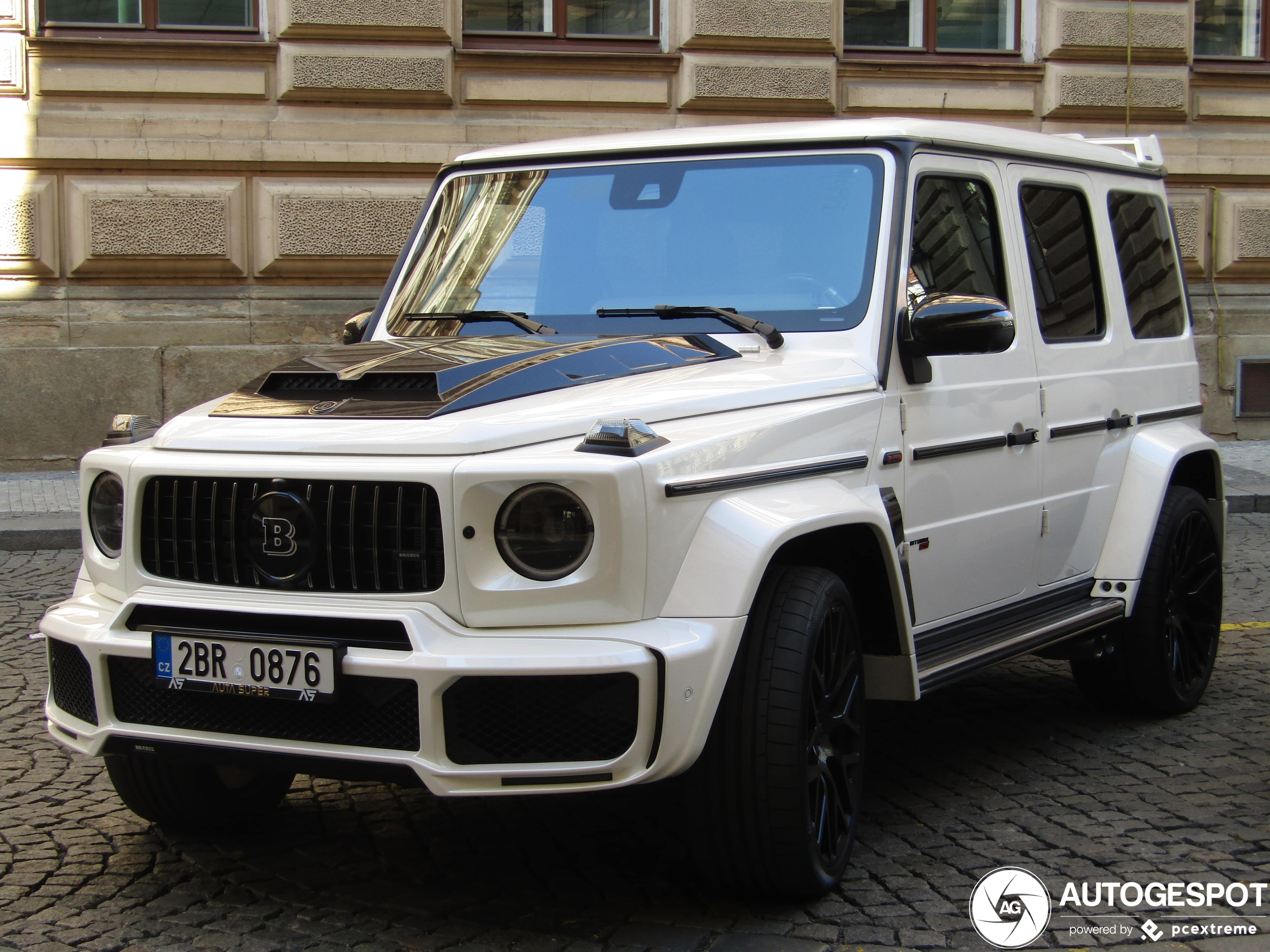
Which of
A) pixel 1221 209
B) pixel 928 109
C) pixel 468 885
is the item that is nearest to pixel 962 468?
pixel 468 885

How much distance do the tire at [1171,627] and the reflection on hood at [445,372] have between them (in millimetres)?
2005

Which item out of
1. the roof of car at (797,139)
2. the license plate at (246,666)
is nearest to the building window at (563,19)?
the roof of car at (797,139)

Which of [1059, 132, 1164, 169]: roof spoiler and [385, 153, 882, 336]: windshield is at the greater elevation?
[1059, 132, 1164, 169]: roof spoiler

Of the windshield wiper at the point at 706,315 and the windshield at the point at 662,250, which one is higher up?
the windshield at the point at 662,250

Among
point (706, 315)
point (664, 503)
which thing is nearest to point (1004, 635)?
point (706, 315)

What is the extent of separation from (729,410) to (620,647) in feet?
2.43

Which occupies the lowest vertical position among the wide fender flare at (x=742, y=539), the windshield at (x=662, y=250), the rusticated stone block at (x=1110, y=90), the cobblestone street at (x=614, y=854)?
the cobblestone street at (x=614, y=854)

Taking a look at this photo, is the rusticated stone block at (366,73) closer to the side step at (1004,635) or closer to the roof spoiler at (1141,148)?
the roof spoiler at (1141,148)

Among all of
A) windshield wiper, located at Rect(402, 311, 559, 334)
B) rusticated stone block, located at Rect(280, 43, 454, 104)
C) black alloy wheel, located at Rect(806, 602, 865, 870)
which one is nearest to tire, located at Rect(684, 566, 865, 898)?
black alloy wheel, located at Rect(806, 602, 865, 870)

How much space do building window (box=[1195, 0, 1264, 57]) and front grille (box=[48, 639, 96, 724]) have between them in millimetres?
13079

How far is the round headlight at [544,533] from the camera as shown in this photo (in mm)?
3070

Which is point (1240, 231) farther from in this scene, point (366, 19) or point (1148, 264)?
point (1148, 264)

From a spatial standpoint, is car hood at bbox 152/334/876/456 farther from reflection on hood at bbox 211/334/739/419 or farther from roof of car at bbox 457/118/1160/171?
roof of car at bbox 457/118/1160/171

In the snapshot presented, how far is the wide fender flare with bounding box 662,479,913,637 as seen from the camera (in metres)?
3.15
